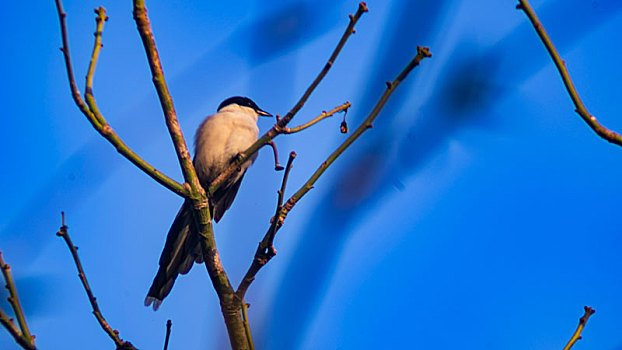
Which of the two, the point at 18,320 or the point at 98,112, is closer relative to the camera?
the point at 18,320

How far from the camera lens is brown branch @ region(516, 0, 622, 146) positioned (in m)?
1.63

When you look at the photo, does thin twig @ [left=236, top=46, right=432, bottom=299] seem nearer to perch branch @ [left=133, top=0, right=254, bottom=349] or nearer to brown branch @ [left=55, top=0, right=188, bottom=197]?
perch branch @ [left=133, top=0, right=254, bottom=349]

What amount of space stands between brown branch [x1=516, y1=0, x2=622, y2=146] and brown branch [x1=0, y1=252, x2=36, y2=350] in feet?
5.66

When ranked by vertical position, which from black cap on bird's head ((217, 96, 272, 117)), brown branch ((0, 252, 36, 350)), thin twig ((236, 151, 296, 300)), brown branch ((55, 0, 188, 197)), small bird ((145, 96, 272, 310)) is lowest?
brown branch ((0, 252, 36, 350))

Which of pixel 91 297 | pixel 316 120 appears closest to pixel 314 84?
pixel 316 120

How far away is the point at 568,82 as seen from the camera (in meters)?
1.66

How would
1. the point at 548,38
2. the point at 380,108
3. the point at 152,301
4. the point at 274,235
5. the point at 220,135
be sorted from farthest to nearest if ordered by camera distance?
the point at 220,135
the point at 152,301
the point at 274,235
the point at 380,108
the point at 548,38

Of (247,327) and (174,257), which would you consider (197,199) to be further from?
(174,257)

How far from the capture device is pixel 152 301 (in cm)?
351

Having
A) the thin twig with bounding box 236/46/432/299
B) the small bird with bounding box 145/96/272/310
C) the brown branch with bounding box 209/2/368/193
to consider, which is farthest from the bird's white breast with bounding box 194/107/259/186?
the thin twig with bounding box 236/46/432/299

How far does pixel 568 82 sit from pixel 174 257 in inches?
106

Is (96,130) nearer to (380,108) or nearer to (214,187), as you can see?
(214,187)

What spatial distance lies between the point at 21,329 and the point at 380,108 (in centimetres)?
139

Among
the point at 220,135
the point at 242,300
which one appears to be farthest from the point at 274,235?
the point at 220,135
